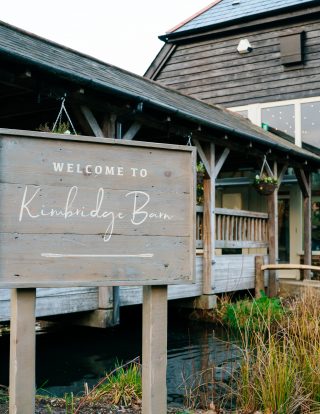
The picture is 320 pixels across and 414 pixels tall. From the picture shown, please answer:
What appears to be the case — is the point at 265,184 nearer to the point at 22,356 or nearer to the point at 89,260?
the point at 89,260

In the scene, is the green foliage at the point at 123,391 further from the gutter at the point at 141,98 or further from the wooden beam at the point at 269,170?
the wooden beam at the point at 269,170

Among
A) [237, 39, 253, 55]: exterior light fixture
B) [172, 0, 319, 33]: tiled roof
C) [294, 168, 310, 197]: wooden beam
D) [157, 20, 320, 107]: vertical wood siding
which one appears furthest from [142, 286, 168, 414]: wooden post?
[237, 39, 253, 55]: exterior light fixture

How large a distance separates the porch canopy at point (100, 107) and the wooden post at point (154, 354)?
3.32 meters

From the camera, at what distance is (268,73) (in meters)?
14.4

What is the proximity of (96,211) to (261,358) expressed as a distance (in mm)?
1854

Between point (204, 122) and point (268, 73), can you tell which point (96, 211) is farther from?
point (268, 73)

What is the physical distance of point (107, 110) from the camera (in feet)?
24.1

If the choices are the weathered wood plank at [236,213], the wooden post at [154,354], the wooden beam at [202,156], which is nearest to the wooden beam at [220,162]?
the wooden beam at [202,156]

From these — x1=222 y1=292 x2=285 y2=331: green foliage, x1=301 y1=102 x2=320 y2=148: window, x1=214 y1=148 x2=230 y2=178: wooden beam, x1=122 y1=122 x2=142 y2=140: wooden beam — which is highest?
x1=301 y1=102 x2=320 y2=148: window

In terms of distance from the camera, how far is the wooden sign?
114 inches

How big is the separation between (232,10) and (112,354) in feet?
36.7

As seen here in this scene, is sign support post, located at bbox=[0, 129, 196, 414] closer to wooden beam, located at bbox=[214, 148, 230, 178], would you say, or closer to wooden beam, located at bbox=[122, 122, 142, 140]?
wooden beam, located at bbox=[122, 122, 142, 140]

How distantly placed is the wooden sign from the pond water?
182 centimetres

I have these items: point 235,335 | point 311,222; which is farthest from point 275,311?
point 311,222
